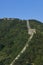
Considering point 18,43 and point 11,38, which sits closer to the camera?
point 18,43

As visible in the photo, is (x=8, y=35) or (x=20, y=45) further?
(x=8, y=35)

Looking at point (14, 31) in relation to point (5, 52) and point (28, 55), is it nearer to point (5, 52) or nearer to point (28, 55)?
point (5, 52)

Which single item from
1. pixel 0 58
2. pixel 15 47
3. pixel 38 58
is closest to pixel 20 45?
pixel 15 47

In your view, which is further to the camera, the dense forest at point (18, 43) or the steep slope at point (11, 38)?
the steep slope at point (11, 38)

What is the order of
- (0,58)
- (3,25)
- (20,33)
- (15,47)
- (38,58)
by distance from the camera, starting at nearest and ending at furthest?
1. (38,58)
2. (0,58)
3. (15,47)
4. (20,33)
5. (3,25)

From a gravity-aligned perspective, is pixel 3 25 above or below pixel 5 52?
above

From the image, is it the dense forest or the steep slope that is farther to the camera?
the steep slope

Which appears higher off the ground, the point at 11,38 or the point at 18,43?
the point at 11,38

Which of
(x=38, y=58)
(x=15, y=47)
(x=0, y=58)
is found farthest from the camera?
(x=15, y=47)
